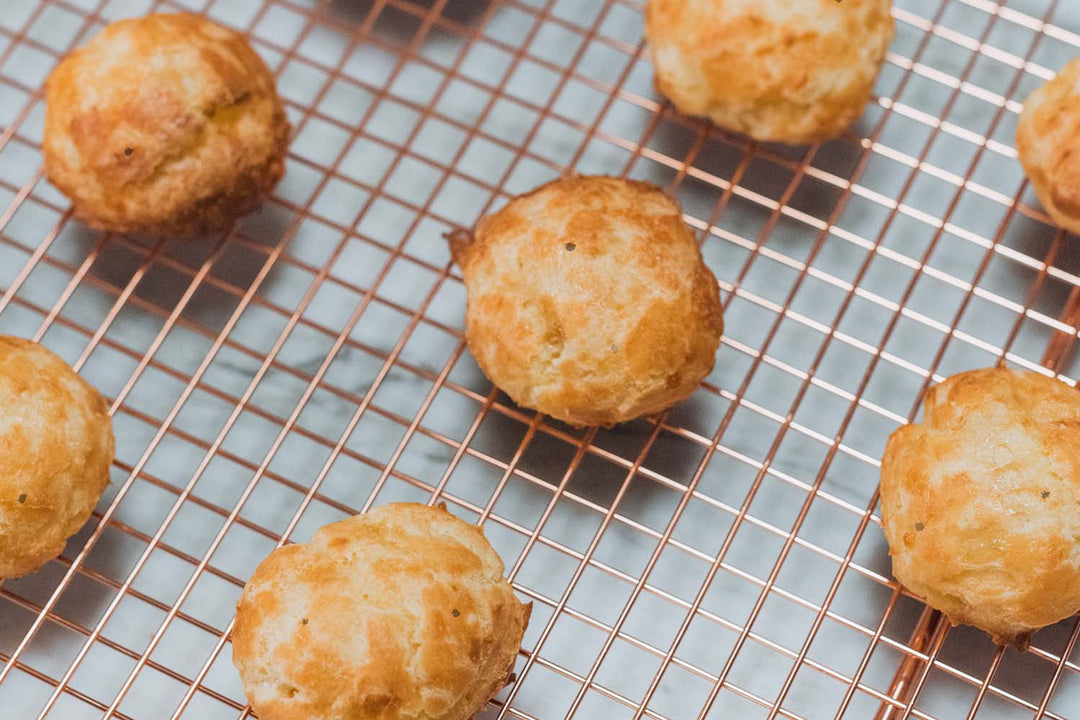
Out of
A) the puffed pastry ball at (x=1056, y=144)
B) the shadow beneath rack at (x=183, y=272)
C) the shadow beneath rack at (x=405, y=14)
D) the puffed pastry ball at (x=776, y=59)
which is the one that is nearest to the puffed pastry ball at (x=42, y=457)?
the shadow beneath rack at (x=183, y=272)

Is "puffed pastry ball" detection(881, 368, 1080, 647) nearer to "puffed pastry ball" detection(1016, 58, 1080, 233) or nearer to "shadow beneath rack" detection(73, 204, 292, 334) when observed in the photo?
"puffed pastry ball" detection(1016, 58, 1080, 233)

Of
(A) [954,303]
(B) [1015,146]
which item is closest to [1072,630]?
(A) [954,303]

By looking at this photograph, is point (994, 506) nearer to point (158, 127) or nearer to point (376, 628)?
point (376, 628)

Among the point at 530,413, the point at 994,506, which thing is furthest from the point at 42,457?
the point at 994,506

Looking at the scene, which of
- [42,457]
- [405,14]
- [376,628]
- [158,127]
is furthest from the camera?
[405,14]

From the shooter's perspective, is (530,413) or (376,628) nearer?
(376,628)

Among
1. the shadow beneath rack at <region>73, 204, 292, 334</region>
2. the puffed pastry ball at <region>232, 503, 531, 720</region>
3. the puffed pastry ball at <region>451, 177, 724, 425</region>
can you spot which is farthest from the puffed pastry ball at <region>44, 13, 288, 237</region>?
the puffed pastry ball at <region>232, 503, 531, 720</region>
